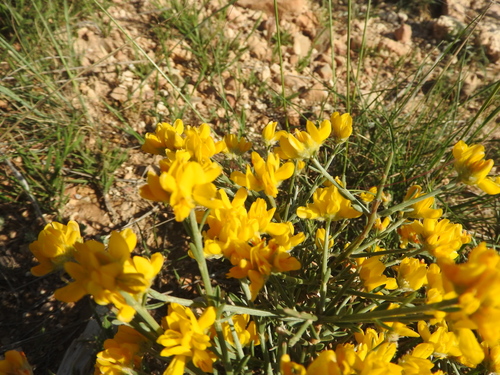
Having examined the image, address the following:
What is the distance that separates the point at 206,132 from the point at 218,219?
0.34 m

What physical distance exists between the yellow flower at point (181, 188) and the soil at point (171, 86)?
764 mm

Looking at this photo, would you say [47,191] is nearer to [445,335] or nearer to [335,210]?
[335,210]

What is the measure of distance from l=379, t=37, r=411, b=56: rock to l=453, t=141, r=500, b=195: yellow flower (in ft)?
7.70

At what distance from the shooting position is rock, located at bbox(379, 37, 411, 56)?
312 centimetres

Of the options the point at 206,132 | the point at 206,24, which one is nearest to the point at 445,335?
the point at 206,132

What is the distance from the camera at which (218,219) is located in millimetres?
954

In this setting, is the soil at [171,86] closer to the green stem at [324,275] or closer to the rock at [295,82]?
the rock at [295,82]

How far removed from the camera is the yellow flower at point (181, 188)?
2.44 feet

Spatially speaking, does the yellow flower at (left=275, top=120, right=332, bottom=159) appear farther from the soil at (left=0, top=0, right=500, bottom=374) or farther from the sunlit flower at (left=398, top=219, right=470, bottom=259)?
the soil at (left=0, top=0, right=500, bottom=374)

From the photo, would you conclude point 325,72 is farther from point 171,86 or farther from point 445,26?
point 445,26

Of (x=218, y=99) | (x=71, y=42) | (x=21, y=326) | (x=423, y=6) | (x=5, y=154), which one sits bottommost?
(x=21, y=326)

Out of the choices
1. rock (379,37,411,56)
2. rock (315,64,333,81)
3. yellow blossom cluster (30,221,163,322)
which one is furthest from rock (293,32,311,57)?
yellow blossom cluster (30,221,163,322)

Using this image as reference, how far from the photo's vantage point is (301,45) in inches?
118

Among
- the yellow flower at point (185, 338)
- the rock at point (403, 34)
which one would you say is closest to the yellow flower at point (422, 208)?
the yellow flower at point (185, 338)
